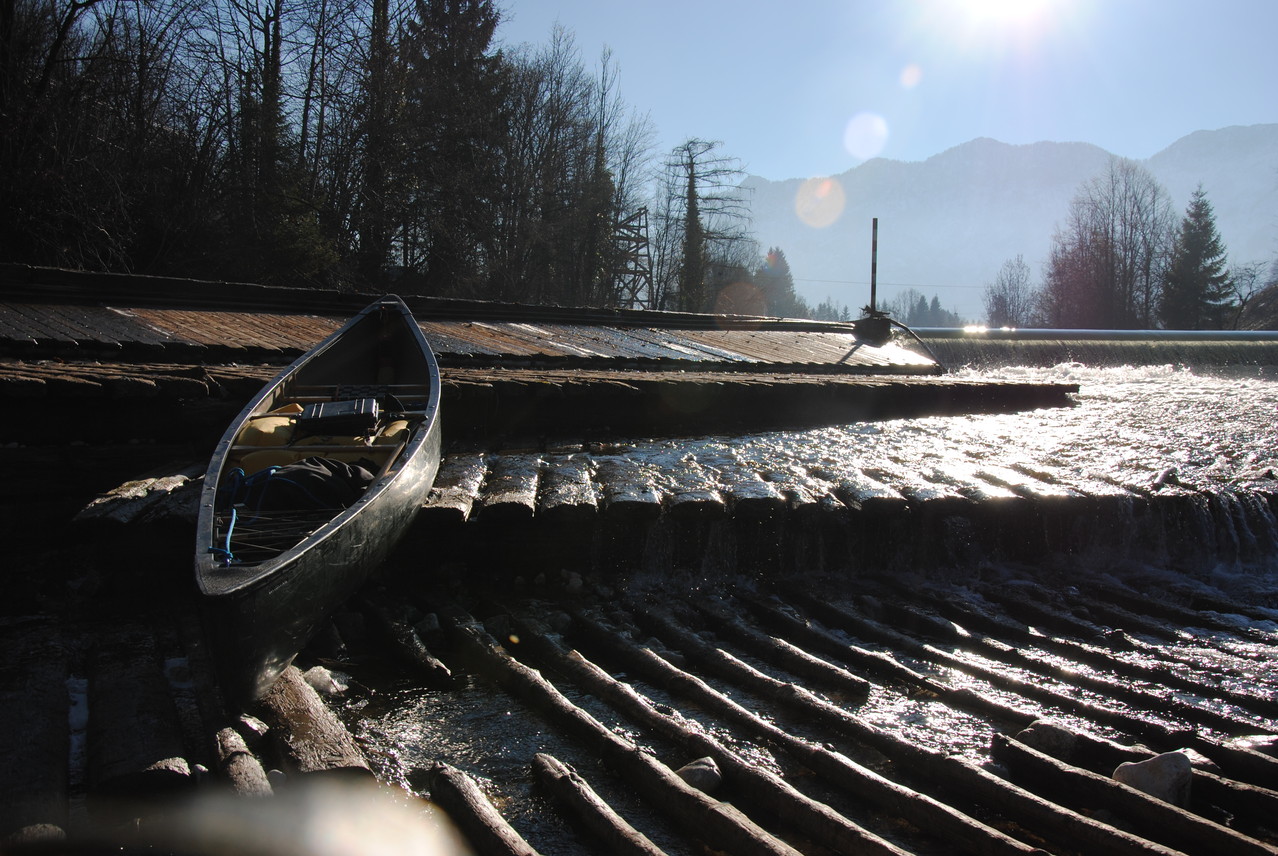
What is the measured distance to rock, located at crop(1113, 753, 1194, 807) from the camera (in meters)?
2.53

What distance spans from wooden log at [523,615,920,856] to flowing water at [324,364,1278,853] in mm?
68

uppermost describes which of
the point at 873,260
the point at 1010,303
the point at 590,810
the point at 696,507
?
the point at 1010,303

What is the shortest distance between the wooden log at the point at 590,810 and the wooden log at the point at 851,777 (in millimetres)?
501

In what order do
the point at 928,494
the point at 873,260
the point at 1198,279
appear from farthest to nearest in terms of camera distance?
the point at 1198,279 < the point at 873,260 < the point at 928,494

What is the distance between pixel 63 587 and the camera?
4148mm

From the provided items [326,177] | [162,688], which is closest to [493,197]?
[326,177]

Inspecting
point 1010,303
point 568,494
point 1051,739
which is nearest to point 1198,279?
point 1010,303

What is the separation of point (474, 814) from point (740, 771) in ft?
2.68

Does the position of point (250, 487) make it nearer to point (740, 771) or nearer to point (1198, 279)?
point (740, 771)

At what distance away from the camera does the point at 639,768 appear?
2.64 meters

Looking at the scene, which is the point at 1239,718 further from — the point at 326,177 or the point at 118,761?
the point at 326,177

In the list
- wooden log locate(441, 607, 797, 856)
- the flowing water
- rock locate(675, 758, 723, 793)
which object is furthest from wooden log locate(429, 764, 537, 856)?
rock locate(675, 758, 723, 793)

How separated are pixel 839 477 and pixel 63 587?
14.6 ft

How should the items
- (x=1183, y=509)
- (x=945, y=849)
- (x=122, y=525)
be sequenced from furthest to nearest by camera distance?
(x=1183, y=509) < (x=122, y=525) < (x=945, y=849)
